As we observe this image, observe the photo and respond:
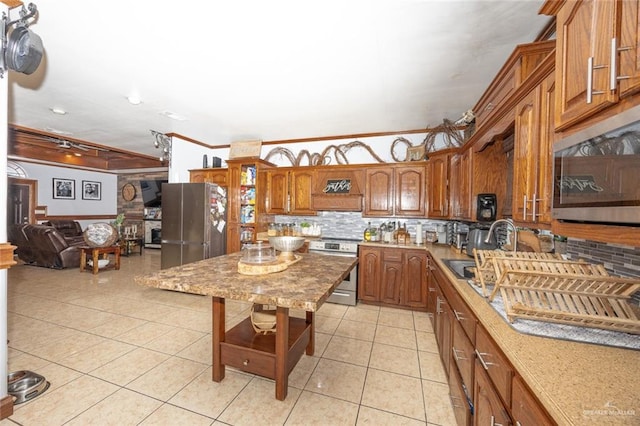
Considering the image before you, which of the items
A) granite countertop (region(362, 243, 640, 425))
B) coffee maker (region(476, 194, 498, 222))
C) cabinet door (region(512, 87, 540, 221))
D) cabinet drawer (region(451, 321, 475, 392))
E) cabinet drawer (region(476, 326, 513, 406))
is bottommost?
cabinet drawer (region(451, 321, 475, 392))

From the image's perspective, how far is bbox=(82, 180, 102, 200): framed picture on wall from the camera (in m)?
8.25

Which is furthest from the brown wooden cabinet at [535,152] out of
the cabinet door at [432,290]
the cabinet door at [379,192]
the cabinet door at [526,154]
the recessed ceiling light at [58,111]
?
the recessed ceiling light at [58,111]

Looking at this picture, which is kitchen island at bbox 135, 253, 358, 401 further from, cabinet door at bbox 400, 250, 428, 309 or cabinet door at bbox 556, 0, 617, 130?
cabinet door at bbox 400, 250, 428, 309

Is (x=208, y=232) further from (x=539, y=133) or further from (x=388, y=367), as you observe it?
(x=539, y=133)

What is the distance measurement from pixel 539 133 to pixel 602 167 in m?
0.76

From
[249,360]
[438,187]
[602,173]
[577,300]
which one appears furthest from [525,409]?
[438,187]

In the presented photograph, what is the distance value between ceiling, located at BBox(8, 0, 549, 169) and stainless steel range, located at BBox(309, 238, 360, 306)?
1.85m

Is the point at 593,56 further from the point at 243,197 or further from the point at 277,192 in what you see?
the point at 243,197

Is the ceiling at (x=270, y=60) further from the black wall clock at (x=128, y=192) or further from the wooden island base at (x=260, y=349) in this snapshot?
the black wall clock at (x=128, y=192)

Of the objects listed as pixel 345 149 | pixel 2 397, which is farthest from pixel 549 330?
pixel 345 149

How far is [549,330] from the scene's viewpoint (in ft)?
3.47

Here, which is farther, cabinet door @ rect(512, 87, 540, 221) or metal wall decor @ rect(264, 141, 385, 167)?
metal wall decor @ rect(264, 141, 385, 167)

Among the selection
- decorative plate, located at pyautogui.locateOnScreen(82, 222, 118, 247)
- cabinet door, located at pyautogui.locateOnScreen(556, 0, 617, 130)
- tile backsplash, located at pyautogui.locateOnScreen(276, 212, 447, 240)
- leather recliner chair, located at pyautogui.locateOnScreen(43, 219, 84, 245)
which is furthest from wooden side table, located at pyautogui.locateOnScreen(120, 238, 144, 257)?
cabinet door, located at pyautogui.locateOnScreen(556, 0, 617, 130)

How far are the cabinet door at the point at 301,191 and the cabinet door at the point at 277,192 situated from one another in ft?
0.30
